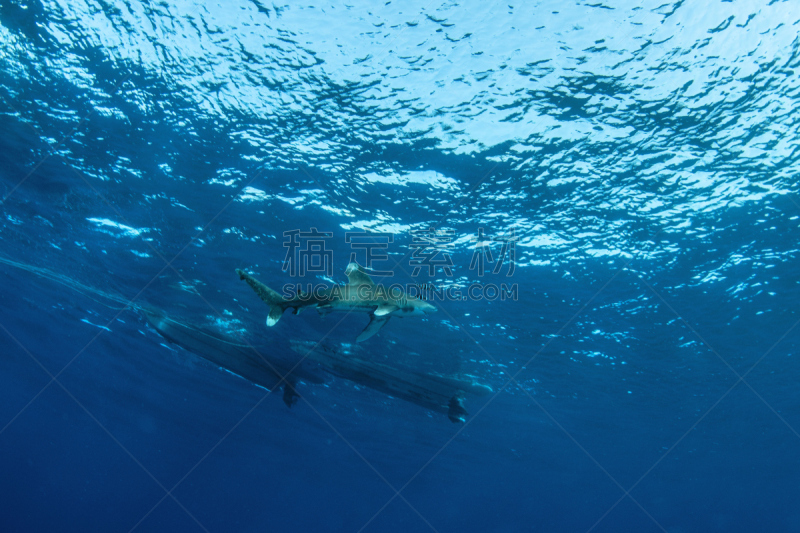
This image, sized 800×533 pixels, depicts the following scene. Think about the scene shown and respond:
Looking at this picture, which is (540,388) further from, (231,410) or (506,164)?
→ (231,410)

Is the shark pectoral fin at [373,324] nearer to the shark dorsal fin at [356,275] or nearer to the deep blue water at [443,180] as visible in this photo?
the shark dorsal fin at [356,275]

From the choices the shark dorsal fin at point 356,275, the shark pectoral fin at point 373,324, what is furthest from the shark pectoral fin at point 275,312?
the shark pectoral fin at point 373,324

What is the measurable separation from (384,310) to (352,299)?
0.66 metres

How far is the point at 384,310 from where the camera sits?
7.86 meters

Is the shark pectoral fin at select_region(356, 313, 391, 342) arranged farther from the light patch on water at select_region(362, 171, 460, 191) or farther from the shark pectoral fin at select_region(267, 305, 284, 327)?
the light patch on water at select_region(362, 171, 460, 191)

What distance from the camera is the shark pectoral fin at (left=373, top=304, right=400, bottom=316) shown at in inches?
309

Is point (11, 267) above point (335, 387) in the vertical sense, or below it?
above

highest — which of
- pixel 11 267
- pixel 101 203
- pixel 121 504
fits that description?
pixel 11 267

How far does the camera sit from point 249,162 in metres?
11.0

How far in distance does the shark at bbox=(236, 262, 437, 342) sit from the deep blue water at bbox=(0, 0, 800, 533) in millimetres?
4010

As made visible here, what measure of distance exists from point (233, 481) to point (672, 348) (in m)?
91.6

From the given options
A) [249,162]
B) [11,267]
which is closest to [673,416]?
[249,162]

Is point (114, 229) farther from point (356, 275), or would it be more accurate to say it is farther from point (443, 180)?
point (443, 180)

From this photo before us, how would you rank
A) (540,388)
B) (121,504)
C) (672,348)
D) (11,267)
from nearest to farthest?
(672,348) < (11,267) < (540,388) < (121,504)
